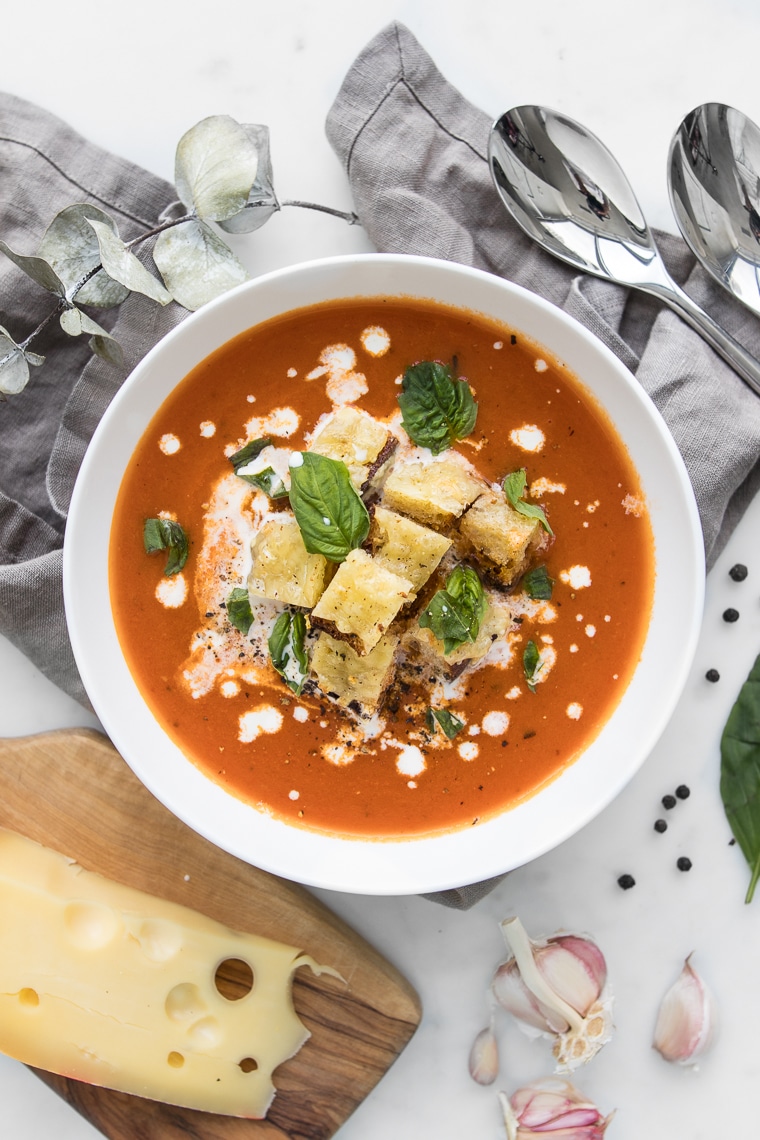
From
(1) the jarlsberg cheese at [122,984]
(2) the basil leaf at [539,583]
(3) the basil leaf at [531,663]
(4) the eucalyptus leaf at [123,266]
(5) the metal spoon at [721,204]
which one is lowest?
(1) the jarlsberg cheese at [122,984]

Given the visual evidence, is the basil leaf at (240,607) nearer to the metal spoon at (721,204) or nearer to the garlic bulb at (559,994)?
the garlic bulb at (559,994)

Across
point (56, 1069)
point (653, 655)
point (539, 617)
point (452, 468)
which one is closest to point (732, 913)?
point (653, 655)

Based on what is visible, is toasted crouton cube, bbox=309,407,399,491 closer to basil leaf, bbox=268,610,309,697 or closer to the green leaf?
basil leaf, bbox=268,610,309,697

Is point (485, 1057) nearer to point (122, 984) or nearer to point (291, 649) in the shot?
point (122, 984)

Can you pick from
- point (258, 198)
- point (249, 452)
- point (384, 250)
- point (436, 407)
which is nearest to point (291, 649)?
point (249, 452)

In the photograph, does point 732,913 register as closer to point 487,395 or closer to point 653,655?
point 653,655

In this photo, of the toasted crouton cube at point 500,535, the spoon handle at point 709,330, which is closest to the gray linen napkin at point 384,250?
the spoon handle at point 709,330

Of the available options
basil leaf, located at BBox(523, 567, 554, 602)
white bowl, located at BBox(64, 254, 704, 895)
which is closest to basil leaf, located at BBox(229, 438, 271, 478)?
white bowl, located at BBox(64, 254, 704, 895)
